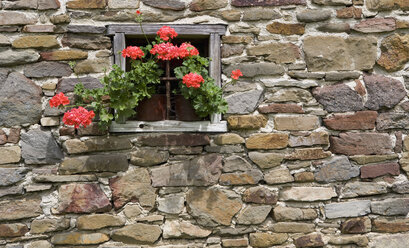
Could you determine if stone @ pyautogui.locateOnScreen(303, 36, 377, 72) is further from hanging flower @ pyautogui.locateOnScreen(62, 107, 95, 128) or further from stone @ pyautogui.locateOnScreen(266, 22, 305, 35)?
hanging flower @ pyautogui.locateOnScreen(62, 107, 95, 128)

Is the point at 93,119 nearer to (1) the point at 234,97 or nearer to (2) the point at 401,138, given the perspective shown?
(1) the point at 234,97

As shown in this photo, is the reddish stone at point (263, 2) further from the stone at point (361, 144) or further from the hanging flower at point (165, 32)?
the stone at point (361, 144)

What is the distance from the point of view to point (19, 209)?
2561mm

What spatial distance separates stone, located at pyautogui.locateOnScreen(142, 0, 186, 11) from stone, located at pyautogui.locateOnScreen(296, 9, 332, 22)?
818 millimetres

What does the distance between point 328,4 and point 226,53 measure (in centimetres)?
80

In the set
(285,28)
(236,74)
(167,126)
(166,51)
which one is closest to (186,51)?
(166,51)

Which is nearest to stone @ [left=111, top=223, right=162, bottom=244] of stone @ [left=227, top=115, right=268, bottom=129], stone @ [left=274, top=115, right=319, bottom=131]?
stone @ [left=227, top=115, right=268, bottom=129]

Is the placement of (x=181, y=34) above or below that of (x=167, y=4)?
below

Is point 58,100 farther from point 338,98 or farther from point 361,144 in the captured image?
point 361,144

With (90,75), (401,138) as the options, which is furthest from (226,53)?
(401,138)

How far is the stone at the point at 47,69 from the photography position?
2.59 meters

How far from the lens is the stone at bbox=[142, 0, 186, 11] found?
2660 millimetres

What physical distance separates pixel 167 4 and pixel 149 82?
0.57 m

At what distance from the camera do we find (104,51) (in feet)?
8.66
